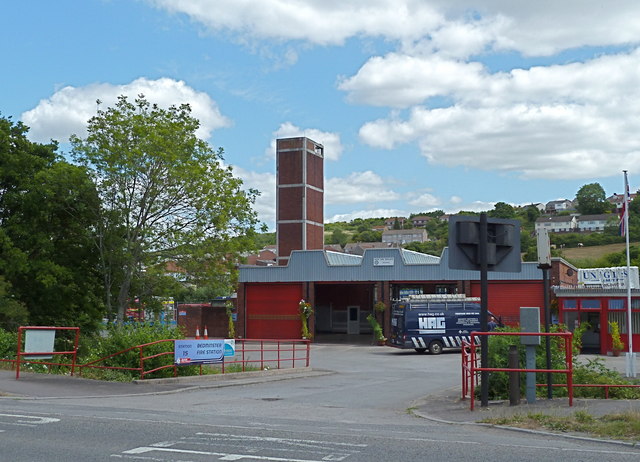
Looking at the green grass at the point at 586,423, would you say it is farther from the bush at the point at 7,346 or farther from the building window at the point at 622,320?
the building window at the point at 622,320

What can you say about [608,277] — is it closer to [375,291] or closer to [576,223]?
[375,291]

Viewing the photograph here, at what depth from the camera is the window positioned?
3697 cm

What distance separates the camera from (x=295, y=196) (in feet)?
205

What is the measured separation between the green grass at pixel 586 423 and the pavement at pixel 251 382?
1.34 ft

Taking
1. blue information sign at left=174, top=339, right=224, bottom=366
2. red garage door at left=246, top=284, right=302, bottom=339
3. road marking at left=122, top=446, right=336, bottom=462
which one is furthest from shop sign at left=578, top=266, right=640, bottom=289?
road marking at left=122, top=446, right=336, bottom=462

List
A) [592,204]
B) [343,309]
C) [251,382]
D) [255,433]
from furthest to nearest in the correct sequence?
[592,204], [343,309], [251,382], [255,433]

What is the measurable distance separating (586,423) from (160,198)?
26158mm

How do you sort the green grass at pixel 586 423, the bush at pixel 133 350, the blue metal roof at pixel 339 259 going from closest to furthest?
the green grass at pixel 586 423 → the bush at pixel 133 350 → the blue metal roof at pixel 339 259

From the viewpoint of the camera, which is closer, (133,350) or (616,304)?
(133,350)

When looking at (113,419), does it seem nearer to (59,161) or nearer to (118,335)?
(118,335)

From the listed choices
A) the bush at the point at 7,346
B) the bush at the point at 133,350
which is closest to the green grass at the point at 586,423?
the bush at the point at 133,350

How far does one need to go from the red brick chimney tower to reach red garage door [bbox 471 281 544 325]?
21.8 m

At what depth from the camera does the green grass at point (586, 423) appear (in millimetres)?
10094

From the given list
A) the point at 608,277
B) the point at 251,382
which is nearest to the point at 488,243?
the point at 251,382
